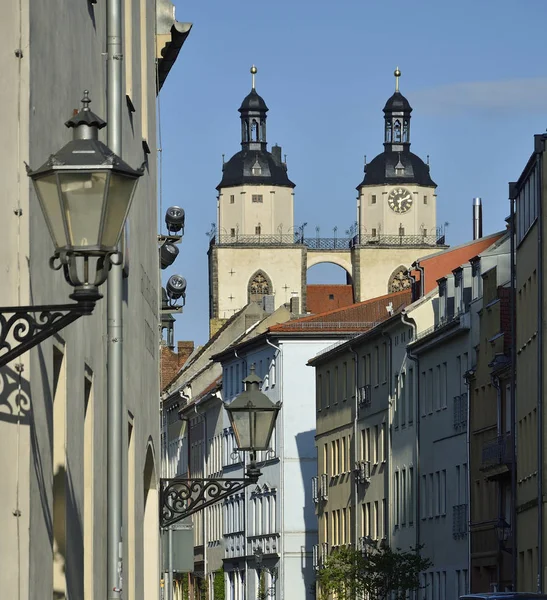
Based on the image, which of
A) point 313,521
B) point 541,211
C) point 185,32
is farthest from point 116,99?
point 313,521

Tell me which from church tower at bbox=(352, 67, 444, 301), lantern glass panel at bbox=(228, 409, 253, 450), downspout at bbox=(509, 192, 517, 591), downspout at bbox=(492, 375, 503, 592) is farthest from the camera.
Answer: church tower at bbox=(352, 67, 444, 301)

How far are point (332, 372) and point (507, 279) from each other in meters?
22.7

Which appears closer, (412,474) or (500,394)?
(500,394)

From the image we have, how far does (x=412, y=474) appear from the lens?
65438 millimetres

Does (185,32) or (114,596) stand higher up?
(185,32)

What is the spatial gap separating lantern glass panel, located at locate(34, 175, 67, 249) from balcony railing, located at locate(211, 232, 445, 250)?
18153 cm

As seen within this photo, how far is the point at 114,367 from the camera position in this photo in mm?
10727

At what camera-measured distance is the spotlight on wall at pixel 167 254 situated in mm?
26464

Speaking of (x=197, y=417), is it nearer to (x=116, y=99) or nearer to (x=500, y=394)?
(x=500, y=394)

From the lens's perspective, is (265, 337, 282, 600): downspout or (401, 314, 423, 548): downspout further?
(265, 337, 282, 600): downspout

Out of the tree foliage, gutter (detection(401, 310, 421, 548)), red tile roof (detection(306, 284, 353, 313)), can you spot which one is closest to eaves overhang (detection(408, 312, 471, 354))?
gutter (detection(401, 310, 421, 548))

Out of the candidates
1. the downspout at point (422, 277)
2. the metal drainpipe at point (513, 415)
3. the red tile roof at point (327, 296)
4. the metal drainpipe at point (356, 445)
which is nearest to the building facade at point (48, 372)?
the metal drainpipe at point (513, 415)

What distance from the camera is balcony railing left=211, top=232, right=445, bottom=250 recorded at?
191837mm

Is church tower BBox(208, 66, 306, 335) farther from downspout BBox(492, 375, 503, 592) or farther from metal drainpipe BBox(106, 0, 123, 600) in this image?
metal drainpipe BBox(106, 0, 123, 600)
